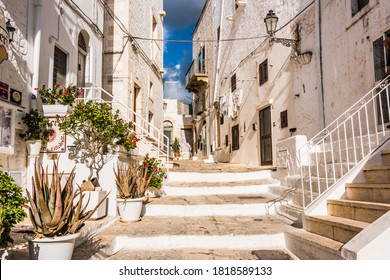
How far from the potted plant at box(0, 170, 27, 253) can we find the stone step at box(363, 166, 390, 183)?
3.97 metres

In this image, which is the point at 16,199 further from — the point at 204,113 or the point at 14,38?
the point at 204,113

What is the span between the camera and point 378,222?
8.64 ft

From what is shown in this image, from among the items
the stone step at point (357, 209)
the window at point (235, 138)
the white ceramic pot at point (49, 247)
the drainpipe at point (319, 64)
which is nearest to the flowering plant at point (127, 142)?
the white ceramic pot at point (49, 247)

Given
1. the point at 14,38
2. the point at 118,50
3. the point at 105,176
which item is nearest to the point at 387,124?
the point at 105,176

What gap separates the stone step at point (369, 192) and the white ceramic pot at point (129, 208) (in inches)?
126

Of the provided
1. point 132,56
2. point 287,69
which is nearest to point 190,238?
point 287,69

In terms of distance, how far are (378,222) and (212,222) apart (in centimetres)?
256

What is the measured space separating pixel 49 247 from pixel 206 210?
10.2ft

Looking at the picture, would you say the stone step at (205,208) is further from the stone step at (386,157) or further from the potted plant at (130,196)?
the stone step at (386,157)

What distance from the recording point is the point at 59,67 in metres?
6.32

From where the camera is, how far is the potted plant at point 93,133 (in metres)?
4.93

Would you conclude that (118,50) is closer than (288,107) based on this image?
No

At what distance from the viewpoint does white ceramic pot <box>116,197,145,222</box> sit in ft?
15.7

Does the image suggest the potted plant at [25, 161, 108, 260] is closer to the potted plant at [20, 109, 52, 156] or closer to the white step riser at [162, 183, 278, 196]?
the potted plant at [20, 109, 52, 156]
